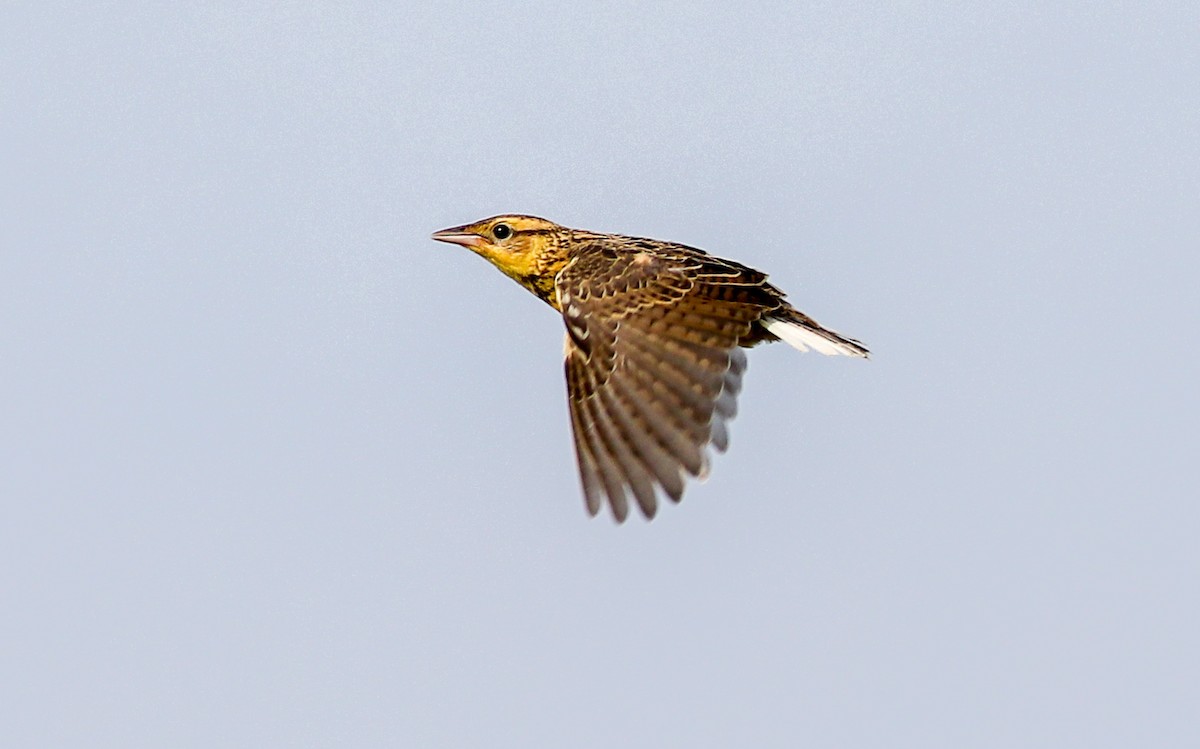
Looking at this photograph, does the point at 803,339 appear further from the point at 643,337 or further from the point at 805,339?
the point at 643,337

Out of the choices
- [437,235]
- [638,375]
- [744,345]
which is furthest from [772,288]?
[437,235]

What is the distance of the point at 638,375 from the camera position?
12.8 metres

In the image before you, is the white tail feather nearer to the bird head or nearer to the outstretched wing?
the outstretched wing

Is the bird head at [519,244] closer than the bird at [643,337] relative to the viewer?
No

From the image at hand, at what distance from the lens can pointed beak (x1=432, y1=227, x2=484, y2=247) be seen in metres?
15.8

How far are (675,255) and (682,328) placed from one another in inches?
50.5

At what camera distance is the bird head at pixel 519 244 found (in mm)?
15562

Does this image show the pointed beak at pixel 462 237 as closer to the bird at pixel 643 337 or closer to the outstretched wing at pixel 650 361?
the bird at pixel 643 337

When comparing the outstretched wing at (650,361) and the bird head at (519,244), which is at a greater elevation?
the bird head at (519,244)

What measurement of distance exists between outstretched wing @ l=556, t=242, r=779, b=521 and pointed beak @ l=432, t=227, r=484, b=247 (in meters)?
1.31

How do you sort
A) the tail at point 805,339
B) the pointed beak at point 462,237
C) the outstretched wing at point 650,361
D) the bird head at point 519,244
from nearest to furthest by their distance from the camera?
the outstretched wing at point 650,361 < the tail at point 805,339 < the bird head at point 519,244 < the pointed beak at point 462,237

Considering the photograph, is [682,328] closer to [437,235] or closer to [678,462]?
[678,462]

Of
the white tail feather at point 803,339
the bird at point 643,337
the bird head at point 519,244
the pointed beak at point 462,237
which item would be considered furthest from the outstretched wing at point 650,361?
the pointed beak at point 462,237

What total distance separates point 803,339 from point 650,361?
1728 mm
